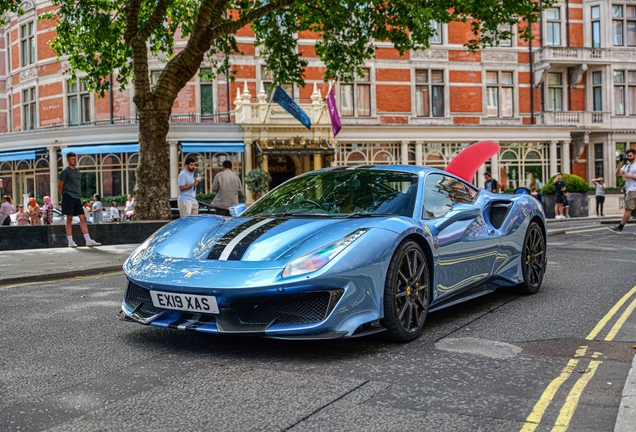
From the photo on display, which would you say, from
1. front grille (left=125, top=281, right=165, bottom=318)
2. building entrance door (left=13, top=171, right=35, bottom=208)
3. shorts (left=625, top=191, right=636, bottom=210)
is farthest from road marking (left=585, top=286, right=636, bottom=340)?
building entrance door (left=13, top=171, right=35, bottom=208)

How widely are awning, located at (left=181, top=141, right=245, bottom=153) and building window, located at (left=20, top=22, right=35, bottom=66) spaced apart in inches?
444

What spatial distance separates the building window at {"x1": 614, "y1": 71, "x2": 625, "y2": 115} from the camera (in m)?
34.5

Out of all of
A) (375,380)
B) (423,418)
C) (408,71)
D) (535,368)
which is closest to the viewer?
(423,418)

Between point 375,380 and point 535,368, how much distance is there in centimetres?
101

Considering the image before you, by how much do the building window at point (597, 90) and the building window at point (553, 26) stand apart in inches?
99.6

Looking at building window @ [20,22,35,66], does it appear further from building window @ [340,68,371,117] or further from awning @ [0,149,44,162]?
building window @ [340,68,371,117]

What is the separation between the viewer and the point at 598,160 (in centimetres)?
3491

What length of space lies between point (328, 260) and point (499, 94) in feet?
104

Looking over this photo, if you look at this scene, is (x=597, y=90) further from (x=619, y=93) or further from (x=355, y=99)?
(x=355, y=99)

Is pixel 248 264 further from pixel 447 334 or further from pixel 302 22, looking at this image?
pixel 302 22

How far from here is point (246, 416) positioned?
3104mm

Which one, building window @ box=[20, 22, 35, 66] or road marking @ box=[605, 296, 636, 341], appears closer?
road marking @ box=[605, 296, 636, 341]

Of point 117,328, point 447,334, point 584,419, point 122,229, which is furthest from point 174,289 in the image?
point 122,229

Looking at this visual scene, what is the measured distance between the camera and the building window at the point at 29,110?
3359cm
